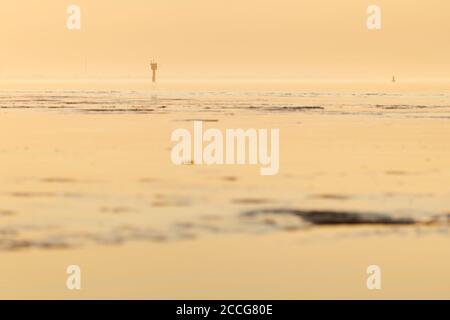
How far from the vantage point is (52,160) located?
139ft

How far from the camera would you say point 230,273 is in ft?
65.4

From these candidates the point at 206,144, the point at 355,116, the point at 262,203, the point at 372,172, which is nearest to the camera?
the point at 262,203

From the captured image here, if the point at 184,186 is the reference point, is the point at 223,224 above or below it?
above

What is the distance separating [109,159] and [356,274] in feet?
78.7

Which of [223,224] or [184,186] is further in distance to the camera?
[184,186]

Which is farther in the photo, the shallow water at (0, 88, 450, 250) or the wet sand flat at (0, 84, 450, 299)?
the shallow water at (0, 88, 450, 250)

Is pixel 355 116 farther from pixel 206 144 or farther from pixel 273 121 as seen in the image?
pixel 206 144

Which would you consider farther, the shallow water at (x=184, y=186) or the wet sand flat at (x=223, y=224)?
the shallow water at (x=184, y=186)
